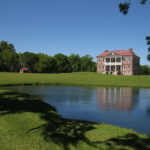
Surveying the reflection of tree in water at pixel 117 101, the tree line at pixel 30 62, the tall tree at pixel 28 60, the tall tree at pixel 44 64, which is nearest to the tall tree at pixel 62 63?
the tree line at pixel 30 62

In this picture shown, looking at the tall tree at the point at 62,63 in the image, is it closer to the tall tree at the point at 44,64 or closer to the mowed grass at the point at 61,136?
the tall tree at the point at 44,64

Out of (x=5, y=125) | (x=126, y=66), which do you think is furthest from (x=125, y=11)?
(x=126, y=66)

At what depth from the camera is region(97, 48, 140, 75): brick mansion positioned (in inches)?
3002

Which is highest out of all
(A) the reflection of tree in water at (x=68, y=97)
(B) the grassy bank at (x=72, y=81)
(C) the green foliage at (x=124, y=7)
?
(C) the green foliage at (x=124, y=7)

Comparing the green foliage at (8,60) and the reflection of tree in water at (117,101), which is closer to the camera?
the reflection of tree in water at (117,101)

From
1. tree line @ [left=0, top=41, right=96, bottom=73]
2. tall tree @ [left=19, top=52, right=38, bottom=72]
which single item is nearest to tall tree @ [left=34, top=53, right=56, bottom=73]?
tree line @ [left=0, top=41, right=96, bottom=73]

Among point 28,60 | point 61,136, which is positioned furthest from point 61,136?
point 28,60

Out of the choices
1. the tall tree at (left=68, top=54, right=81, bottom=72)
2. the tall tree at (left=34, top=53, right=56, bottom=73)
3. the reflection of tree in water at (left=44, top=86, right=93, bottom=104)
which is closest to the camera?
the reflection of tree in water at (left=44, top=86, right=93, bottom=104)

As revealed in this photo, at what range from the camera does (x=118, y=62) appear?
3051 inches

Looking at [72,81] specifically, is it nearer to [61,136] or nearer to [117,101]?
[117,101]

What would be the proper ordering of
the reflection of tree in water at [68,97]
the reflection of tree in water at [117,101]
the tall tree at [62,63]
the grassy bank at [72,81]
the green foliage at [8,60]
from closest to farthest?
the reflection of tree in water at [117,101] < the reflection of tree in water at [68,97] < the grassy bank at [72,81] < the green foliage at [8,60] < the tall tree at [62,63]

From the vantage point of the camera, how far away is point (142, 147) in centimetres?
566

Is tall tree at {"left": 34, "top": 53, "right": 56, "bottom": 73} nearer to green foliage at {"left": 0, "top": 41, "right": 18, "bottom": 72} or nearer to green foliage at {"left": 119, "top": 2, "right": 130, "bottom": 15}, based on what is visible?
green foliage at {"left": 0, "top": 41, "right": 18, "bottom": 72}

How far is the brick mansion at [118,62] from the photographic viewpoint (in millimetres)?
76250
